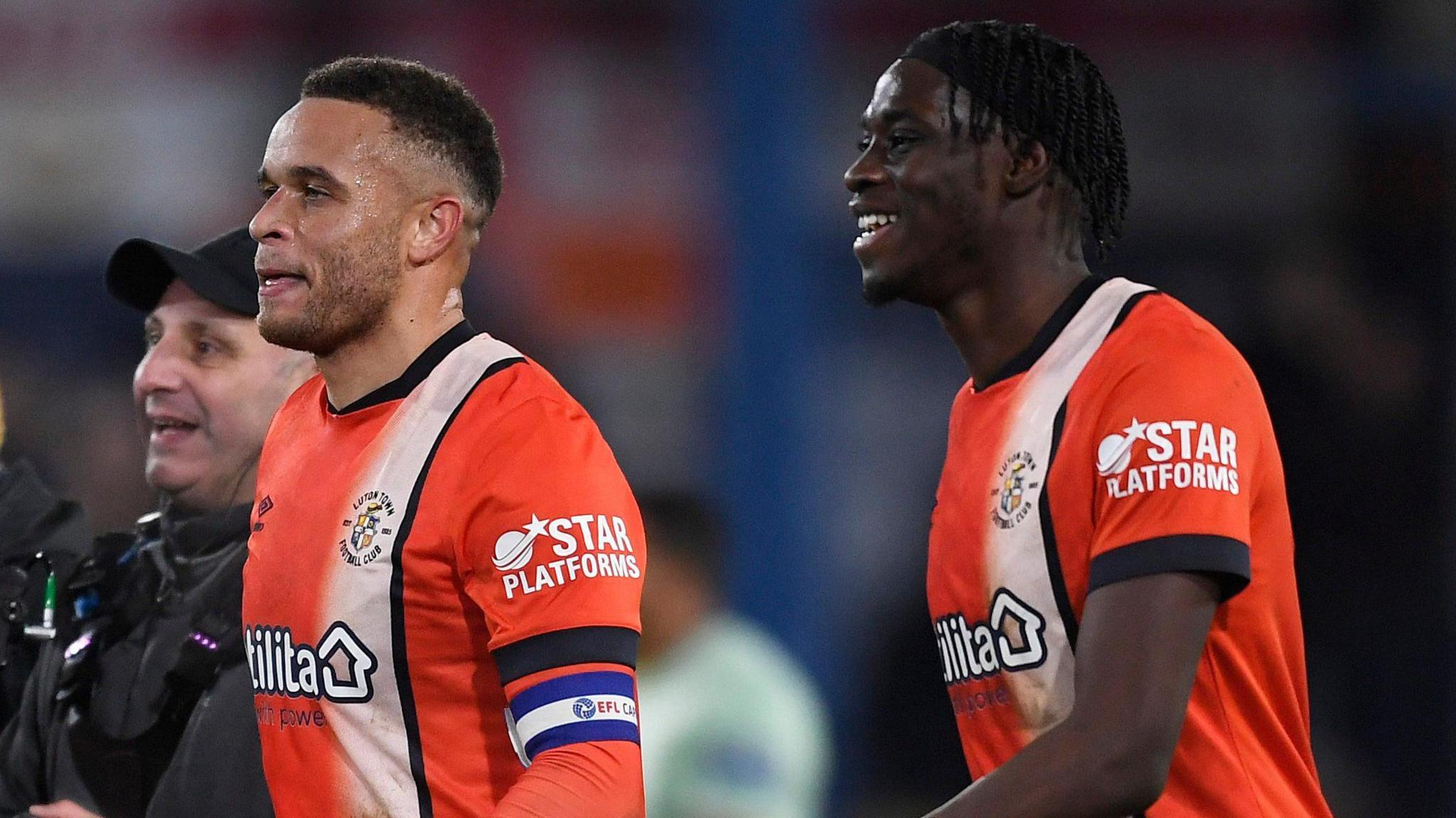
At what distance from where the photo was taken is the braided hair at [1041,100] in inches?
105

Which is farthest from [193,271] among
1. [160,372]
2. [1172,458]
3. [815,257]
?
[815,257]

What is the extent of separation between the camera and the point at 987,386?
2633mm

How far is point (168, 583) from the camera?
3006mm

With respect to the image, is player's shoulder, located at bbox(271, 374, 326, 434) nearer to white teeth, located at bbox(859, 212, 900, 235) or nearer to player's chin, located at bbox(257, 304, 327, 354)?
player's chin, located at bbox(257, 304, 327, 354)

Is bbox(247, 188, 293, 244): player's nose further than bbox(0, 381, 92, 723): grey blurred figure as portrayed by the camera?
No

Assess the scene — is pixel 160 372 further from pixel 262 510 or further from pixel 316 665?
pixel 316 665

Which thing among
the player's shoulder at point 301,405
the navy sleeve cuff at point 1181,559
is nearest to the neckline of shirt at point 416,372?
the player's shoulder at point 301,405

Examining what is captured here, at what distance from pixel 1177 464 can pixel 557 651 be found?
0.73 m

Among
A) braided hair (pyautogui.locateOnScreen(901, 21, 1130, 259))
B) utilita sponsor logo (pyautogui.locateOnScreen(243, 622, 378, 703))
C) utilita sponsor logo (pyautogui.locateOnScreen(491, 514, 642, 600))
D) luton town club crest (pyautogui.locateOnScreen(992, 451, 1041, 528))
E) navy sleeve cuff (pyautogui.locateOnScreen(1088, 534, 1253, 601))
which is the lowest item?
utilita sponsor logo (pyautogui.locateOnScreen(243, 622, 378, 703))

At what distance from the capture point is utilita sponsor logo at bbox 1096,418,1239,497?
2234mm

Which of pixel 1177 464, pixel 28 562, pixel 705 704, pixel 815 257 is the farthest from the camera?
pixel 815 257

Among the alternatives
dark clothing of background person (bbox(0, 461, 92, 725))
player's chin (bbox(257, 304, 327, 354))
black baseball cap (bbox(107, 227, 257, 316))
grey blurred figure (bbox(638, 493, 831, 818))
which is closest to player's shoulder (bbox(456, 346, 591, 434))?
player's chin (bbox(257, 304, 327, 354))

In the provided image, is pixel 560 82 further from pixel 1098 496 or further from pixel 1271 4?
pixel 1098 496

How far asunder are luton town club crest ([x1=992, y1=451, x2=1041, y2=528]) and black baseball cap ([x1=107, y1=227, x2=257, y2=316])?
1.24 meters
